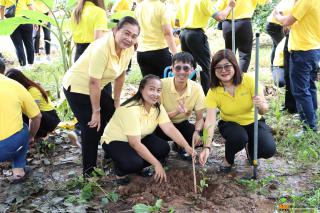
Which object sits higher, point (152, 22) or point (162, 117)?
point (152, 22)

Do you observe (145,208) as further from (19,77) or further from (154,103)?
(19,77)

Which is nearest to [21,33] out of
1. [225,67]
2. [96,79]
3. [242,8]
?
[242,8]

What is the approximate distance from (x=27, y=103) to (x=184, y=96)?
1.45m

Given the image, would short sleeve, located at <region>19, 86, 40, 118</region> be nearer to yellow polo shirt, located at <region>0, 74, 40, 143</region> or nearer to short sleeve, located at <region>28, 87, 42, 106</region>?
yellow polo shirt, located at <region>0, 74, 40, 143</region>

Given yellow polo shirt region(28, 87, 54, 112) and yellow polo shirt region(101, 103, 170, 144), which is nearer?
yellow polo shirt region(101, 103, 170, 144)

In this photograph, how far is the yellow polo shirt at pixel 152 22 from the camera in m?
4.10

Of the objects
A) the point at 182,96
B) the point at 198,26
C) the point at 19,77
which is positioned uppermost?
the point at 198,26

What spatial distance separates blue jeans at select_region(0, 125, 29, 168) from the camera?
329 cm

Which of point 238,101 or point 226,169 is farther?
point 226,169

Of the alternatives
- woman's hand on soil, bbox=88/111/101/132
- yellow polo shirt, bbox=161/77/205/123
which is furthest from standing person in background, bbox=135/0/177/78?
woman's hand on soil, bbox=88/111/101/132

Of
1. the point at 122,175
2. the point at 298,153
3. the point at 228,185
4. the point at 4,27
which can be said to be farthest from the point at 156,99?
the point at 4,27

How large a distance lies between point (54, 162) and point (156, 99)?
1.41 meters

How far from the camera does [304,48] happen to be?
383 cm

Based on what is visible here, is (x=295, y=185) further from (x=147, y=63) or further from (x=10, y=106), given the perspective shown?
(x=10, y=106)
